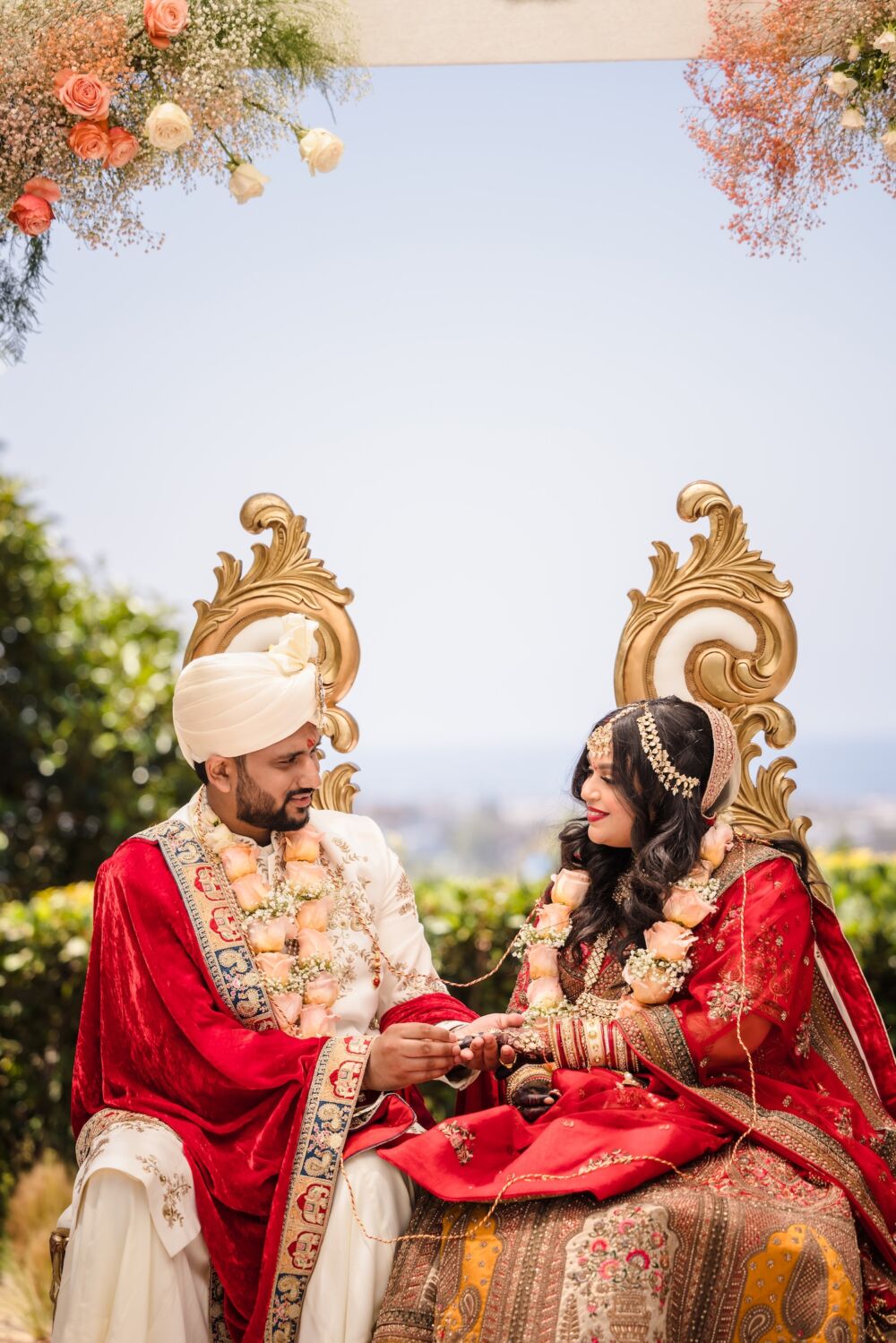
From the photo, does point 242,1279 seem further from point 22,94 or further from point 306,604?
point 22,94

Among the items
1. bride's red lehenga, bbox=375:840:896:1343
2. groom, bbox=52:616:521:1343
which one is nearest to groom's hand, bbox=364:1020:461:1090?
groom, bbox=52:616:521:1343

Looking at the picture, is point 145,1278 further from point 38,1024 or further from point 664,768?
point 38,1024

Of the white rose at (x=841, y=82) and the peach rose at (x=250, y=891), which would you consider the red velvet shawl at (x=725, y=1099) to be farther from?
the white rose at (x=841, y=82)

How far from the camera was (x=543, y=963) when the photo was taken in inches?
151

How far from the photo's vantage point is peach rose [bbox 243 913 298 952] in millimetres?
3764

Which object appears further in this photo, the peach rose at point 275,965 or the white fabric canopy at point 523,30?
the white fabric canopy at point 523,30

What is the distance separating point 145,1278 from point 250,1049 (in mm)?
585

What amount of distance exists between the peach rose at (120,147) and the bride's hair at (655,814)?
2390mm

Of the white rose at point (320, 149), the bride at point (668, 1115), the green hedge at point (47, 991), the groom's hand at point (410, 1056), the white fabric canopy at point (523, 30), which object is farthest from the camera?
the green hedge at point (47, 991)

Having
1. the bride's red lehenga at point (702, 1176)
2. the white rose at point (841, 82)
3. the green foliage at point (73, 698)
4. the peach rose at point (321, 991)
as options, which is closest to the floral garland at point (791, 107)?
the white rose at point (841, 82)

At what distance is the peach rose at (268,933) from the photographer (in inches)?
148

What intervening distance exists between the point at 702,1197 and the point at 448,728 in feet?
52.0

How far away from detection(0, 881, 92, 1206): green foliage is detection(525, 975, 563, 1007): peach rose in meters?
2.73

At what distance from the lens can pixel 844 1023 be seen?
3846 millimetres
